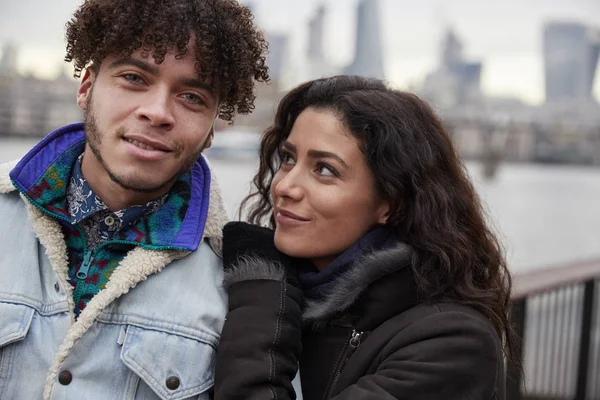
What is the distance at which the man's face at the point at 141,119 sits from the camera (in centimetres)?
200

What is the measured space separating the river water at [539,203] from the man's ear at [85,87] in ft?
33.2

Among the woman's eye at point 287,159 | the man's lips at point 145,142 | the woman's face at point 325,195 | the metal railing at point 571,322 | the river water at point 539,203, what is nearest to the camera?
the man's lips at point 145,142

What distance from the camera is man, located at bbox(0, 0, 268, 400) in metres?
1.93

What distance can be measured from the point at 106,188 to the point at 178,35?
49cm

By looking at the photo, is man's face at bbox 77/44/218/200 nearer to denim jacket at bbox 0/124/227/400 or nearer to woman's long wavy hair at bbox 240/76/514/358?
denim jacket at bbox 0/124/227/400

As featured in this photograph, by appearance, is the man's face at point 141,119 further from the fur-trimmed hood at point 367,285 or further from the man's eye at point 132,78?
the fur-trimmed hood at point 367,285

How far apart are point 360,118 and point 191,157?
0.54 m

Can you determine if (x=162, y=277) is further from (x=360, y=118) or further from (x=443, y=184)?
(x=443, y=184)

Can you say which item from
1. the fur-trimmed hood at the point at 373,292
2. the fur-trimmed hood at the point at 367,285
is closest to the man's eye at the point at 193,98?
the fur-trimmed hood at the point at 367,285

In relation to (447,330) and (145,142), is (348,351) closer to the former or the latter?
(447,330)

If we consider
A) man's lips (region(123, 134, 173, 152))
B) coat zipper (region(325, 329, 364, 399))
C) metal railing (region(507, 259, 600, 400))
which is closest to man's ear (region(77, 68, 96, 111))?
man's lips (region(123, 134, 173, 152))

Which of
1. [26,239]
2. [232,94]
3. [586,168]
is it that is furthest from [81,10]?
[586,168]

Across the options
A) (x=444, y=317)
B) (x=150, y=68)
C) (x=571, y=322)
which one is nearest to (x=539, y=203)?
(x=571, y=322)

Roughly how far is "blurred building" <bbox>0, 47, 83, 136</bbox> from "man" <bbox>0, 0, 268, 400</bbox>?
1279 centimetres
